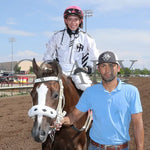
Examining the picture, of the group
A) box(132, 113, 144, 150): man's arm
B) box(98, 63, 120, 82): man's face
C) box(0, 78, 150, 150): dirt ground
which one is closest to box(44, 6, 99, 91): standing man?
box(98, 63, 120, 82): man's face

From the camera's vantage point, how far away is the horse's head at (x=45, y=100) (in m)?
2.32

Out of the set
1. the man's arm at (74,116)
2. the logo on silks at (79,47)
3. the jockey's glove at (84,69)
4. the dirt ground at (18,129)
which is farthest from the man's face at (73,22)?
the dirt ground at (18,129)

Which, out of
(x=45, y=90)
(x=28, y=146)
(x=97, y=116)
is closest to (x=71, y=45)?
(x=45, y=90)

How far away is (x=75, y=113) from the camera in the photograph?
2.53 meters

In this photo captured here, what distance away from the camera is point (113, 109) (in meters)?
2.21

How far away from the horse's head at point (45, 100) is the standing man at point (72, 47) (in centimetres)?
90

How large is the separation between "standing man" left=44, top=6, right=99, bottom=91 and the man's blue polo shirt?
1433mm

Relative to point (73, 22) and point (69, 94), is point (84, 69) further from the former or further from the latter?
point (73, 22)

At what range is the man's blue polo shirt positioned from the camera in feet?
7.17

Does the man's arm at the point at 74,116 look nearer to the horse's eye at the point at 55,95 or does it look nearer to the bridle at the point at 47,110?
the bridle at the point at 47,110

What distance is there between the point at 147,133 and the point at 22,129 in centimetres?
474

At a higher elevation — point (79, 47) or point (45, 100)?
point (79, 47)

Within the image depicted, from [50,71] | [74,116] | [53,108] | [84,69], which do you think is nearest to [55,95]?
[53,108]

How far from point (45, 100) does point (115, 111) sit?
2.88 ft
